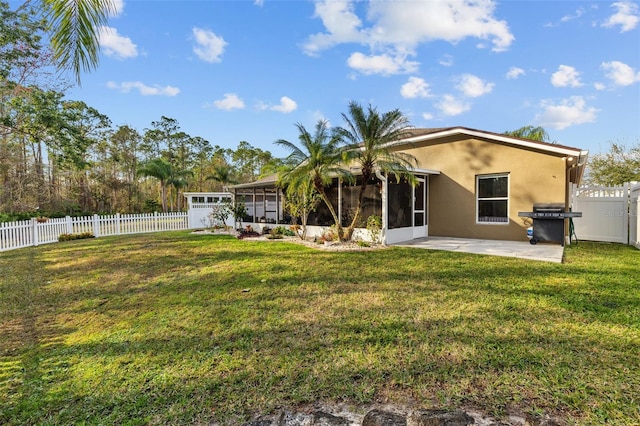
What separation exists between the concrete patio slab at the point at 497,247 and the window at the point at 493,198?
92 centimetres

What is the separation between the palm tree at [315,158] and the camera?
1000 cm

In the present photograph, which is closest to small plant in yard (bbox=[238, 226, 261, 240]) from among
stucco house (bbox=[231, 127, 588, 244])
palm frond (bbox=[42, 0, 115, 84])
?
stucco house (bbox=[231, 127, 588, 244])

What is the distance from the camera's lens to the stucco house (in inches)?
386

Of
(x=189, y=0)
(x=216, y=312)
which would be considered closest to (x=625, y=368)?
(x=216, y=312)

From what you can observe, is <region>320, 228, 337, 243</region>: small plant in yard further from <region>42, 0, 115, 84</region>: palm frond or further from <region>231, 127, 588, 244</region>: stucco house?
<region>42, 0, 115, 84</region>: palm frond

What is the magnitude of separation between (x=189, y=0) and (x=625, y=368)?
33.7 ft

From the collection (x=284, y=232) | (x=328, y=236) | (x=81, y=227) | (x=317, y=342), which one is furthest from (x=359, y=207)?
(x=81, y=227)

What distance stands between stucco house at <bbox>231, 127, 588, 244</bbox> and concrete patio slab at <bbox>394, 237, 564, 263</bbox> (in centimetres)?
60

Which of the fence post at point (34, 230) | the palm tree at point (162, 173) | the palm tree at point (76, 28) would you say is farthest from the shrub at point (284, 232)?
the palm tree at point (162, 173)

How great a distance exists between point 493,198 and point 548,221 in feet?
6.29

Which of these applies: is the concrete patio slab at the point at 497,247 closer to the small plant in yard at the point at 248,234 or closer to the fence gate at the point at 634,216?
the fence gate at the point at 634,216

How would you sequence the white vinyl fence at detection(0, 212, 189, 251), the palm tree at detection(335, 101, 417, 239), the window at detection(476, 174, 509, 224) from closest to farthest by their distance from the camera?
the palm tree at detection(335, 101, 417, 239), the window at detection(476, 174, 509, 224), the white vinyl fence at detection(0, 212, 189, 251)

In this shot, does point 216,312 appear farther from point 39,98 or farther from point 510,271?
point 39,98

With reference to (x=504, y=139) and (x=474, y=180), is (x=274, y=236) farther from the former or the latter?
(x=504, y=139)
